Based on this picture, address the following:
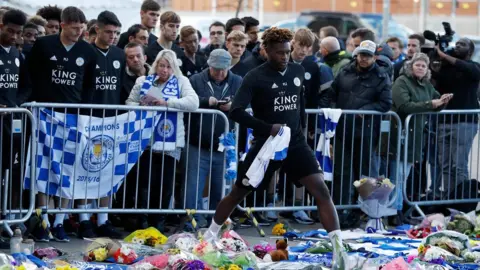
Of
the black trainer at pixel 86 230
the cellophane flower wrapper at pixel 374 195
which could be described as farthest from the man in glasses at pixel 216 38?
the black trainer at pixel 86 230

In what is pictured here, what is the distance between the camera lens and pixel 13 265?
9398 mm

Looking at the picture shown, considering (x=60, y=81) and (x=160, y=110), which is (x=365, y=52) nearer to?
(x=160, y=110)

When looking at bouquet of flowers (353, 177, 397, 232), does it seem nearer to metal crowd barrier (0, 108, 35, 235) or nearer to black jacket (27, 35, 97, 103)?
black jacket (27, 35, 97, 103)

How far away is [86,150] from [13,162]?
2.48 ft

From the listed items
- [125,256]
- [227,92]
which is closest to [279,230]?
[227,92]

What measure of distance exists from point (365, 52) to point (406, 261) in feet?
11.0

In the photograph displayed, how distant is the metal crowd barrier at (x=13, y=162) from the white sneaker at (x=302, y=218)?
10.9 ft

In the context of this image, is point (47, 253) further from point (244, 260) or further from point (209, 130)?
point (209, 130)

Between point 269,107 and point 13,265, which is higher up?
point 269,107

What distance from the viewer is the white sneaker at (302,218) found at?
13531 millimetres

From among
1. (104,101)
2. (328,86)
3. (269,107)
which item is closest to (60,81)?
(104,101)

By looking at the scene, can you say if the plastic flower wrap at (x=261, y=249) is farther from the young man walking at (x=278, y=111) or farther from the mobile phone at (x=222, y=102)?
the mobile phone at (x=222, y=102)

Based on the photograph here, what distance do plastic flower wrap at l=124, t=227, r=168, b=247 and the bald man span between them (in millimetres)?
4311

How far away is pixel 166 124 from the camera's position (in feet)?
40.1
